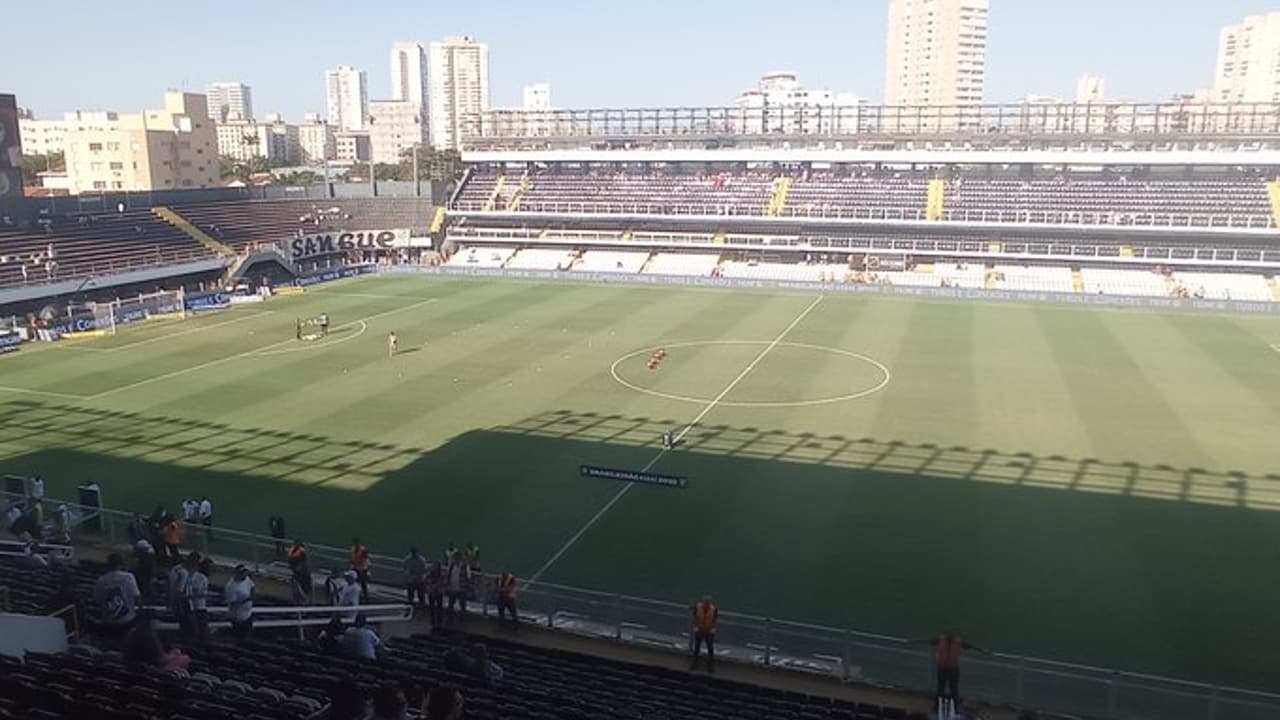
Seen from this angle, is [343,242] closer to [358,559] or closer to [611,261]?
[611,261]

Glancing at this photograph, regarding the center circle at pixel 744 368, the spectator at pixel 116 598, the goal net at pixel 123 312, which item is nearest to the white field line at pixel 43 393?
the goal net at pixel 123 312

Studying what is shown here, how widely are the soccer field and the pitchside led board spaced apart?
13.0 m

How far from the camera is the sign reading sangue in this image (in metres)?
65.4

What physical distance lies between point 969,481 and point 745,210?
160 ft

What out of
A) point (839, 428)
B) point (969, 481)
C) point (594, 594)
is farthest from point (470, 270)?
point (594, 594)

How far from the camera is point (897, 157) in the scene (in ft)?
235

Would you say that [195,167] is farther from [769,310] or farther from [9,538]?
[9,538]

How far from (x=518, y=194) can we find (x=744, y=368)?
146 ft

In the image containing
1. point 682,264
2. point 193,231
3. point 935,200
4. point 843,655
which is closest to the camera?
point 843,655

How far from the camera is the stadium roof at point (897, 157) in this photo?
63.9 meters

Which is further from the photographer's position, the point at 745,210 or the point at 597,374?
the point at 745,210

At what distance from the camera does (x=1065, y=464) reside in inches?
982

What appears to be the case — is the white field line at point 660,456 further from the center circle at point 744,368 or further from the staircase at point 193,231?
the staircase at point 193,231

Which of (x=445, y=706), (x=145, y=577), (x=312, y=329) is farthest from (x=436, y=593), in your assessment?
(x=312, y=329)
